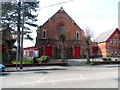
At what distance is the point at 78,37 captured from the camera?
200ft

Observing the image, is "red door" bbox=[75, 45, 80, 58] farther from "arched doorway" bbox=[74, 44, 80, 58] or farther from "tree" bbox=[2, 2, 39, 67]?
"tree" bbox=[2, 2, 39, 67]

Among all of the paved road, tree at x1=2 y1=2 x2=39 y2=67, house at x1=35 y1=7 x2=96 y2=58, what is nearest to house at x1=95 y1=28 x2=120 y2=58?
house at x1=35 y1=7 x2=96 y2=58

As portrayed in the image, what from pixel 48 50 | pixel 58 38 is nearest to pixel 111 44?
pixel 58 38

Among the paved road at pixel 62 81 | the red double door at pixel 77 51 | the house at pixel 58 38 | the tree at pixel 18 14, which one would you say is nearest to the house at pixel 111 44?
the house at pixel 58 38

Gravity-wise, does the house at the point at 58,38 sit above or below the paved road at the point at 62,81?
above

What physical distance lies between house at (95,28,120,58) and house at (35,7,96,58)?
310 inches

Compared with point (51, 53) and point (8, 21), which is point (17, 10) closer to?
point (8, 21)

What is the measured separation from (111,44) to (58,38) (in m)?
15.6

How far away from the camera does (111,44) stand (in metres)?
66.9

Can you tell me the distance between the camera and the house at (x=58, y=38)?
58469 millimetres

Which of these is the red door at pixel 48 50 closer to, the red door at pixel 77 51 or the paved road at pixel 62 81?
the red door at pixel 77 51

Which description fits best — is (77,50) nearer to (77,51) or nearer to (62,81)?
(77,51)

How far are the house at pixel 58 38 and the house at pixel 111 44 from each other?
788 centimetres

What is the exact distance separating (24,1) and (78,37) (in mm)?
24443
